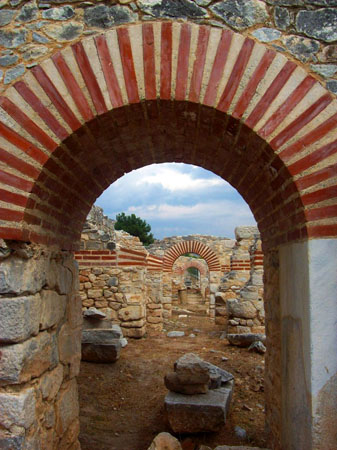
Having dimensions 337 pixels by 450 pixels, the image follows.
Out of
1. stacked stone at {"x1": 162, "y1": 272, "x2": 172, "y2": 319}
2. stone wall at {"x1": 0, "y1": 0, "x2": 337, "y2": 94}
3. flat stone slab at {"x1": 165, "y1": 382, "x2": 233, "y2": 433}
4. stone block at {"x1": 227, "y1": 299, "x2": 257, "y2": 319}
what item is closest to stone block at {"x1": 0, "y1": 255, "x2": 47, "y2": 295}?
stone wall at {"x1": 0, "y1": 0, "x2": 337, "y2": 94}

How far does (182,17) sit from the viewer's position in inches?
95.1

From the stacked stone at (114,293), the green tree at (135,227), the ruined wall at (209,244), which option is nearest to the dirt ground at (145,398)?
the stacked stone at (114,293)

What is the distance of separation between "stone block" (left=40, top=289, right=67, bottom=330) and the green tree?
87.5ft

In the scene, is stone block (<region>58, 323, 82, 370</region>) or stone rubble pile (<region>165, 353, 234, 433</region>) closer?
stone block (<region>58, 323, 82, 370</region>)

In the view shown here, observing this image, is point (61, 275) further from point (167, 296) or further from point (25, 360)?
point (167, 296)

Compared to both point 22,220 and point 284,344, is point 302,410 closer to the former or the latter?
point 284,344

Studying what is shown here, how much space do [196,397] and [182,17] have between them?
12.5 ft

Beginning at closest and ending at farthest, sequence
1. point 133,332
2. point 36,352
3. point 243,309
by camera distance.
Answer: point 36,352 < point 133,332 < point 243,309

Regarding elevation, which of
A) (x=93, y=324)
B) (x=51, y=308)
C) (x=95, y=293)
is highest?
(x=51, y=308)

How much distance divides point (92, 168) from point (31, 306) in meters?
1.25

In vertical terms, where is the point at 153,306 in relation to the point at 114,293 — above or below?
below

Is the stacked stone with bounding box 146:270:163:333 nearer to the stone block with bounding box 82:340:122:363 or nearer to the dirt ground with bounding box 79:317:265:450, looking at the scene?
the dirt ground with bounding box 79:317:265:450

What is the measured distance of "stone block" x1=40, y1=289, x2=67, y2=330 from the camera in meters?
2.72

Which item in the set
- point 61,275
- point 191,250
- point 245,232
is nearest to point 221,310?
point 245,232
